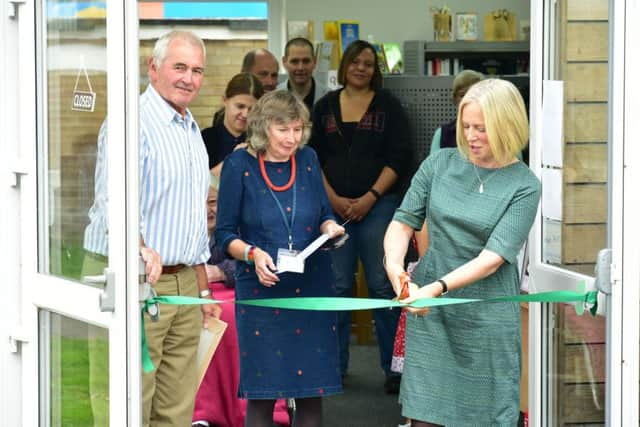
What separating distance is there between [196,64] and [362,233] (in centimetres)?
280


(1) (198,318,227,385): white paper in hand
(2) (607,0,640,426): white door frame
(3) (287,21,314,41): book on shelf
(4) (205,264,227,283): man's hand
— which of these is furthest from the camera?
(3) (287,21,314,41): book on shelf

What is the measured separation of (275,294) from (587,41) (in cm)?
153

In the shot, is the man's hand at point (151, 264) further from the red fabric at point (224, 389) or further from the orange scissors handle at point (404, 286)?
the red fabric at point (224, 389)

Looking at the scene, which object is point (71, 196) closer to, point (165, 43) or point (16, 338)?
point (16, 338)

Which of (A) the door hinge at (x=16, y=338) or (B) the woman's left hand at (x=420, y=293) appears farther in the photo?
(A) the door hinge at (x=16, y=338)

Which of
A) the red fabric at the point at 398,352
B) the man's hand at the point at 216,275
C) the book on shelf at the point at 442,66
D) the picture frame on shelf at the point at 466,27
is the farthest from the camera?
the picture frame on shelf at the point at 466,27

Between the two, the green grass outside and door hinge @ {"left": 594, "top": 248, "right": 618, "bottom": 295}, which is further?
the green grass outside

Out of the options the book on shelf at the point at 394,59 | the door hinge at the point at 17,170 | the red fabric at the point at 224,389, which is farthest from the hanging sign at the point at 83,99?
the book on shelf at the point at 394,59

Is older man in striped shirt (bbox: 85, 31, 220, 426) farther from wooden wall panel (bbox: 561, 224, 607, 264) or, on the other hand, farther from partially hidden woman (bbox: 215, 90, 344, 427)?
wooden wall panel (bbox: 561, 224, 607, 264)

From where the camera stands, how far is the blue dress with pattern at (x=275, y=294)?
4613 mm

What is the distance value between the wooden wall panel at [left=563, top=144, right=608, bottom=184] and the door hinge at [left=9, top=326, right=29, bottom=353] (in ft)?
6.05

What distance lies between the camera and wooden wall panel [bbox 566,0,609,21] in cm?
353

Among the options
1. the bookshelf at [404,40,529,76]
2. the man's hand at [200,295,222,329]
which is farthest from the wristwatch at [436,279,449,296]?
the bookshelf at [404,40,529,76]

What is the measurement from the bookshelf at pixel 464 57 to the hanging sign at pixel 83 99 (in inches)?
290
